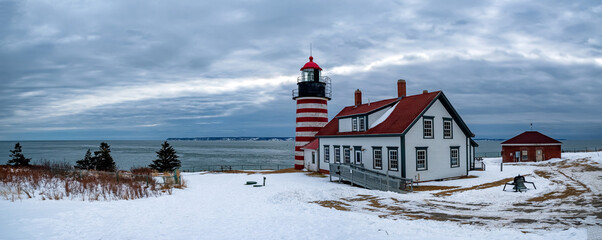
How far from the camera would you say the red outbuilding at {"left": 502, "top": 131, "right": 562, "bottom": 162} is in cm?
4228

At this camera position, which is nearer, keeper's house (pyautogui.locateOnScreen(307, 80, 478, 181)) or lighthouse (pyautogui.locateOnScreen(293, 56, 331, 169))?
keeper's house (pyautogui.locateOnScreen(307, 80, 478, 181))

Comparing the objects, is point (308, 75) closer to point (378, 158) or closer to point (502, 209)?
point (378, 158)

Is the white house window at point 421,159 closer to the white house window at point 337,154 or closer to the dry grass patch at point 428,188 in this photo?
the dry grass patch at point 428,188

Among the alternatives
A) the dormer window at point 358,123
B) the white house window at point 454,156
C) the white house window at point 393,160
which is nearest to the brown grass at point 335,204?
the white house window at point 393,160

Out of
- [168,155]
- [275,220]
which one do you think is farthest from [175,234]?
[168,155]

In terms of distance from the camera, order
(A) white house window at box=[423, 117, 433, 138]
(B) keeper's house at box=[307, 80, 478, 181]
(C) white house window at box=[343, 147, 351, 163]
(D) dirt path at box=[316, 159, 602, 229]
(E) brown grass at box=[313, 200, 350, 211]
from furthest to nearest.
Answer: (C) white house window at box=[343, 147, 351, 163], (A) white house window at box=[423, 117, 433, 138], (B) keeper's house at box=[307, 80, 478, 181], (E) brown grass at box=[313, 200, 350, 211], (D) dirt path at box=[316, 159, 602, 229]

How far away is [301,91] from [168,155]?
2329 centimetres

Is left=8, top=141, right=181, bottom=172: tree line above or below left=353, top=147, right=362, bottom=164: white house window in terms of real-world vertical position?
below

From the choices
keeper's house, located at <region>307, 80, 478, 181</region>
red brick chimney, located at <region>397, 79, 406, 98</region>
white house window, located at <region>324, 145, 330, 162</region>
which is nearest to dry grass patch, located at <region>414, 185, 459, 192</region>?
keeper's house, located at <region>307, 80, 478, 181</region>

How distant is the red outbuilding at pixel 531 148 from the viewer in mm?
42281

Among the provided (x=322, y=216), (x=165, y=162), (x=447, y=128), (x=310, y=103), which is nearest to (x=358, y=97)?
(x=310, y=103)

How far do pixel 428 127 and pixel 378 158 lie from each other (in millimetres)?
4076

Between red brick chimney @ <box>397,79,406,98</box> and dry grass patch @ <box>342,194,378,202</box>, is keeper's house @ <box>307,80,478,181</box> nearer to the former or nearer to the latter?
red brick chimney @ <box>397,79,406,98</box>

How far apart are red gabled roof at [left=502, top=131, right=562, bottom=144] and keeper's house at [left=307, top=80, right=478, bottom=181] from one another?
798 inches
